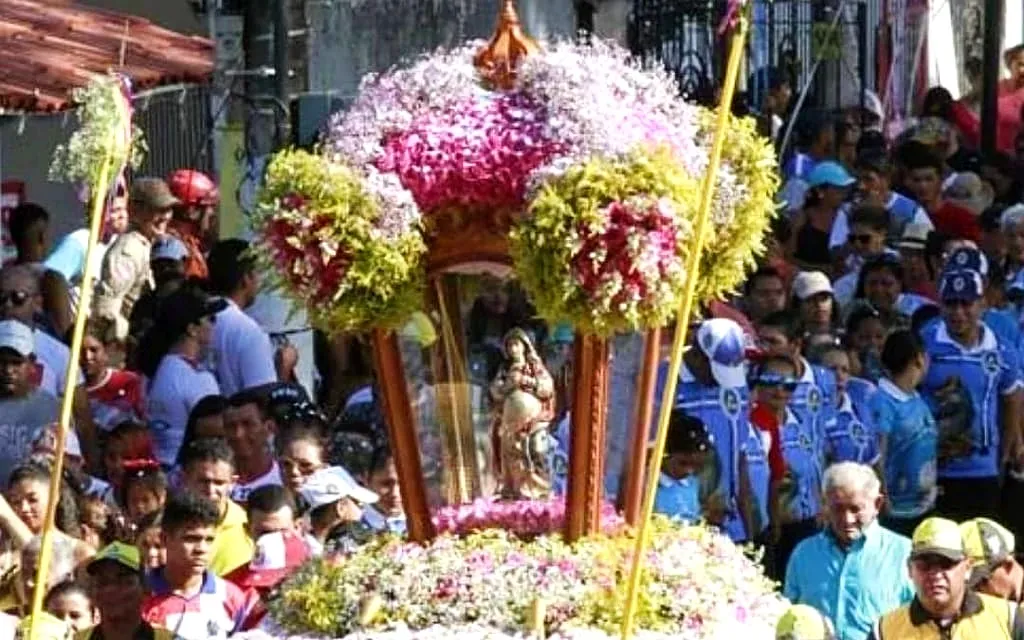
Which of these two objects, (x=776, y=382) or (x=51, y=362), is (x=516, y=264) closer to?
(x=51, y=362)

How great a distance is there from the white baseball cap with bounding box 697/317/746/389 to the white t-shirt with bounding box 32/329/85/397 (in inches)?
97.5

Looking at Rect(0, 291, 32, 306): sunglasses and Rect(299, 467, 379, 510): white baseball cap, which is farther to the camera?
Rect(0, 291, 32, 306): sunglasses

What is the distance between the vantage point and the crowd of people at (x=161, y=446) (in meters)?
12.4

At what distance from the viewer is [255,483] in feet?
47.3

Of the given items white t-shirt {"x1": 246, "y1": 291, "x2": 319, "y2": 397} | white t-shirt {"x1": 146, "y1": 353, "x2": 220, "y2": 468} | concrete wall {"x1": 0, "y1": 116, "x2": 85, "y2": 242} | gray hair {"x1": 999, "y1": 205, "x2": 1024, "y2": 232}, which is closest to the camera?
white t-shirt {"x1": 146, "y1": 353, "x2": 220, "y2": 468}

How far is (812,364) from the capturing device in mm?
16547

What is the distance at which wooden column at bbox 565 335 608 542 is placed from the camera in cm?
1080

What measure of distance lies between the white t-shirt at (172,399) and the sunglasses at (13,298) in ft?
2.18

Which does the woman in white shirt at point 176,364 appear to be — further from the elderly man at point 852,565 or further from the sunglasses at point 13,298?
the elderly man at point 852,565

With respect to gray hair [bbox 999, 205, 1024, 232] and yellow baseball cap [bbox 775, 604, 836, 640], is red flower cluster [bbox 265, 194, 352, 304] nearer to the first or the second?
yellow baseball cap [bbox 775, 604, 836, 640]

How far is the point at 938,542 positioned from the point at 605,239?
2.57 m

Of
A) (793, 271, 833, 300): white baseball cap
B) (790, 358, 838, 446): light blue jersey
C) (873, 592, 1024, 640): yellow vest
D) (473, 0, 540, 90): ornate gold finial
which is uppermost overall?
(473, 0, 540, 90): ornate gold finial

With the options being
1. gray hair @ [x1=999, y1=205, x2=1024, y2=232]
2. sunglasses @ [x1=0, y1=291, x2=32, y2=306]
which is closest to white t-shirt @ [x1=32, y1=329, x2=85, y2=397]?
sunglasses @ [x1=0, y1=291, x2=32, y2=306]

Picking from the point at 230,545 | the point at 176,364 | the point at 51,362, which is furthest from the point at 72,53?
the point at 230,545
